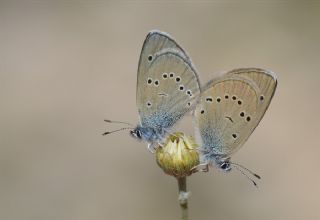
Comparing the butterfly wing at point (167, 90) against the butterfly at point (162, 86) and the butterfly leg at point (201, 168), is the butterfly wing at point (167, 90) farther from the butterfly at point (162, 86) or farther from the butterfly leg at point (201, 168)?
the butterfly leg at point (201, 168)

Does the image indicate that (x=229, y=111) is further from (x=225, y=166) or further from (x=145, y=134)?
(x=145, y=134)

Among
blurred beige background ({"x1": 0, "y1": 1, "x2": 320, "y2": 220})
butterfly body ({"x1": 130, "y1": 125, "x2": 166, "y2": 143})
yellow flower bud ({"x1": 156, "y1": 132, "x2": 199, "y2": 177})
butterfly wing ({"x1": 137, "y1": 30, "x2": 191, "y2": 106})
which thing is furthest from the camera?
blurred beige background ({"x1": 0, "y1": 1, "x2": 320, "y2": 220})

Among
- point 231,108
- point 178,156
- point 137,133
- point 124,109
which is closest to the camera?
point 178,156

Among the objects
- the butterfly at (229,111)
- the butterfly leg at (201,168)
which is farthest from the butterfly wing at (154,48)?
the butterfly leg at (201,168)

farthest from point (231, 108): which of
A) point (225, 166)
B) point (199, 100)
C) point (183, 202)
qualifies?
point (183, 202)

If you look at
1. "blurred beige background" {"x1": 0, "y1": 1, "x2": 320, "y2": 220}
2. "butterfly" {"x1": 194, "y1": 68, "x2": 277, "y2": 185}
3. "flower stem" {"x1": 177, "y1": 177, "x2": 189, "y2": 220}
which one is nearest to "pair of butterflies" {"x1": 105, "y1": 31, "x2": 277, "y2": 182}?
"butterfly" {"x1": 194, "y1": 68, "x2": 277, "y2": 185}

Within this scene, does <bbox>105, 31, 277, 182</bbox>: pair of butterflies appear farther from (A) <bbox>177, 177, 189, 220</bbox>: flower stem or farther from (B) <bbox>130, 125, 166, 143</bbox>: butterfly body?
(A) <bbox>177, 177, 189, 220</bbox>: flower stem

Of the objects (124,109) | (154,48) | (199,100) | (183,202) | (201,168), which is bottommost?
(183,202)

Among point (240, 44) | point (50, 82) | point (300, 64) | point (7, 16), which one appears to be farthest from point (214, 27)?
point (7, 16)
